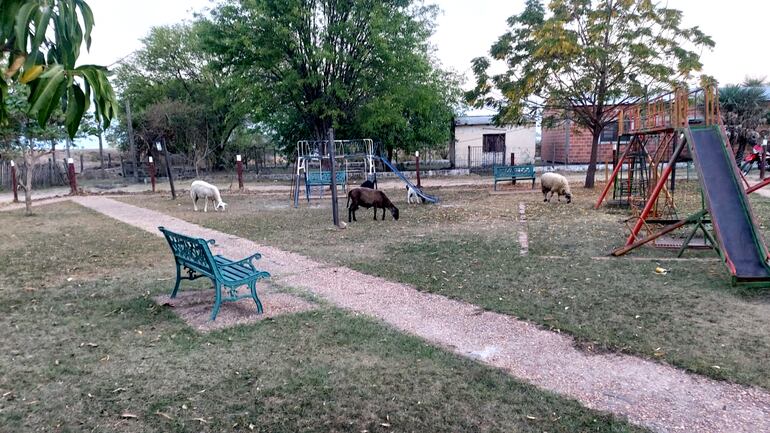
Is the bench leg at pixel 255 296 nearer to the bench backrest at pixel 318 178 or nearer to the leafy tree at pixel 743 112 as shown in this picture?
the bench backrest at pixel 318 178

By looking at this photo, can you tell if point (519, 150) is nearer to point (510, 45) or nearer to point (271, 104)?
point (510, 45)

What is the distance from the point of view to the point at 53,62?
1.73 meters

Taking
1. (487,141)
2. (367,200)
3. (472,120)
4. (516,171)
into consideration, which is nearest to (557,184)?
(516,171)

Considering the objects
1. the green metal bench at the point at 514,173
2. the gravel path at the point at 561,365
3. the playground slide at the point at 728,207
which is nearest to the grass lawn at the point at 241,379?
the gravel path at the point at 561,365

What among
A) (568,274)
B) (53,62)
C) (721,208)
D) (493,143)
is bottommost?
(568,274)

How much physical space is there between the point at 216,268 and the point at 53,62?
146 inches

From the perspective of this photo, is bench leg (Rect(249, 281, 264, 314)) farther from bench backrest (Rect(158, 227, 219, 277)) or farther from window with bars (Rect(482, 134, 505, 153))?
window with bars (Rect(482, 134, 505, 153))

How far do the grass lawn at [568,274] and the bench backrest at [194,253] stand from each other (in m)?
2.56

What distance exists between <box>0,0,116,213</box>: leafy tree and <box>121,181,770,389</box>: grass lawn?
426 centimetres

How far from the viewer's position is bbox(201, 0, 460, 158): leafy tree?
21.5 m

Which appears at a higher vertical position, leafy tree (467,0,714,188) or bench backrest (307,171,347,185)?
leafy tree (467,0,714,188)

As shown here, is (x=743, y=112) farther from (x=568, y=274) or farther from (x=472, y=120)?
(x=568, y=274)

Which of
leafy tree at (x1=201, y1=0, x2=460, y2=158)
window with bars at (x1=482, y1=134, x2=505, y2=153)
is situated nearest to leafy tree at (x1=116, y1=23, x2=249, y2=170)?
leafy tree at (x1=201, y1=0, x2=460, y2=158)

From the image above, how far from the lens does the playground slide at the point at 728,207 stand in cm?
620
